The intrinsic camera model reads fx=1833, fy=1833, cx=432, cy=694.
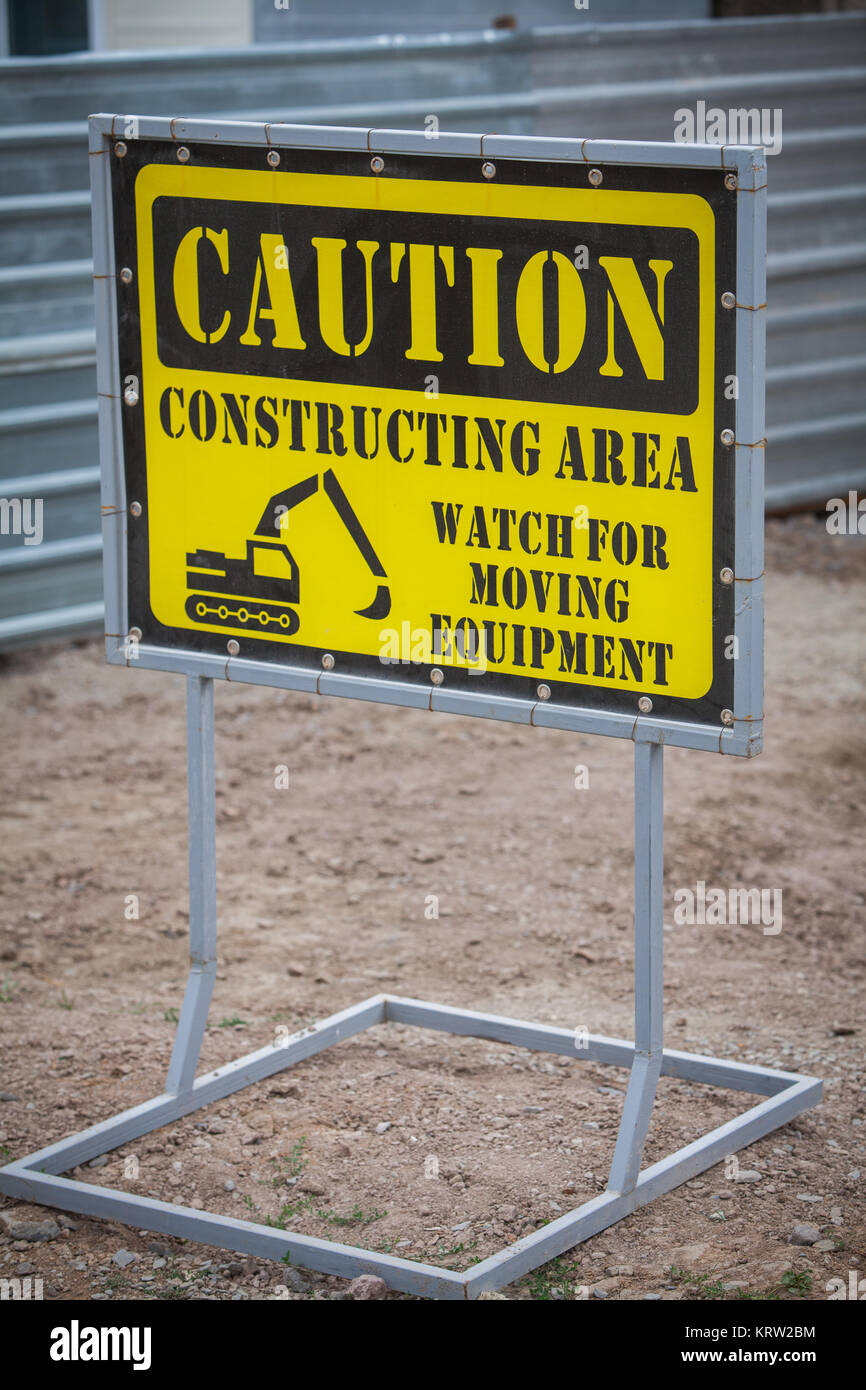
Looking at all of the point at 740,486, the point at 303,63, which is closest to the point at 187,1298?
the point at 740,486

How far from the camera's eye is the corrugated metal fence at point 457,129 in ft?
25.7

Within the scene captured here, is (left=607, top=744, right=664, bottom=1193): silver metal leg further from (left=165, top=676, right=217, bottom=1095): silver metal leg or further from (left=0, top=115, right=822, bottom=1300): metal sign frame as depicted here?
(left=165, top=676, right=217, bottom=1095): silver metal leg

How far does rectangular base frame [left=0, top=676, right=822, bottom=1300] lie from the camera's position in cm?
363

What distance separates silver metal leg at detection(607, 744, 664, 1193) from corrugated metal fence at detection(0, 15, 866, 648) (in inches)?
193

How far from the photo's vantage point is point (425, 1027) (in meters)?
4.80

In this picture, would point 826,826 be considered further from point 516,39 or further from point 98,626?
point 516,39

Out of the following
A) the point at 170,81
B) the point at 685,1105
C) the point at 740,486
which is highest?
the point at 170,81

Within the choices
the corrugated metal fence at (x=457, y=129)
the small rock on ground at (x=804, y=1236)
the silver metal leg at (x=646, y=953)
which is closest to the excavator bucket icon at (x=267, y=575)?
the silver metal leg at (x=646, y=953)

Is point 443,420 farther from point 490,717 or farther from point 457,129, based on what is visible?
point 457,129

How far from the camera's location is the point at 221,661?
3955mm

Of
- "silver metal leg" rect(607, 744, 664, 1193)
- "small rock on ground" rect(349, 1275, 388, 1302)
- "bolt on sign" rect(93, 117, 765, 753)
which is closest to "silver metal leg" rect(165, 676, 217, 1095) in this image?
"bolt on sign" rect(93, 117, 765, 753)

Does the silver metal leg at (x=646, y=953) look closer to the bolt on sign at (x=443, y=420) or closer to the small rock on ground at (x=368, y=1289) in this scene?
the bolt on sign at (x=443, y=420)

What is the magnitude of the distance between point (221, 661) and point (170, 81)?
4966 millimetres

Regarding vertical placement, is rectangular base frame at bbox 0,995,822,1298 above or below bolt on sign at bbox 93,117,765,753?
below
